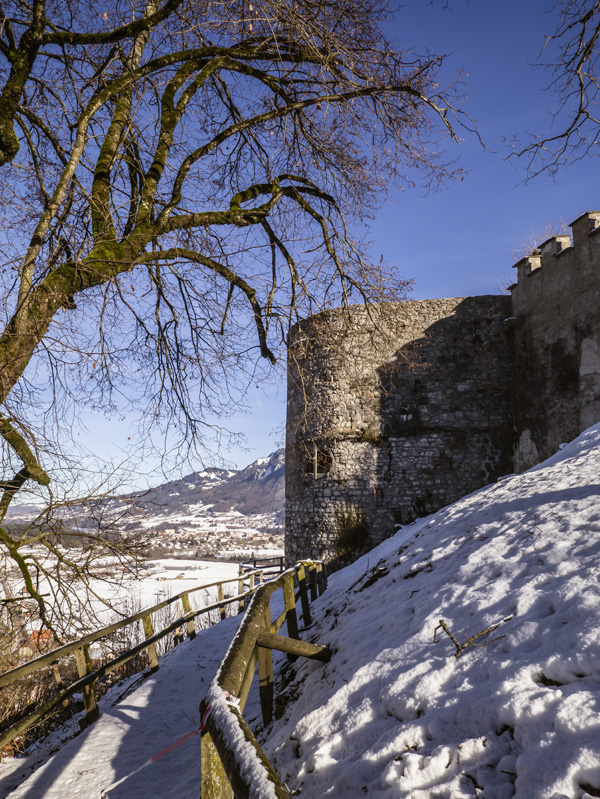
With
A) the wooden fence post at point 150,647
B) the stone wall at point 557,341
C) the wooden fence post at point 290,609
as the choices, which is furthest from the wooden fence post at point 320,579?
the stone wall at point 557,341

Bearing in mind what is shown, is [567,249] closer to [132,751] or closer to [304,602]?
Result: [304,602]

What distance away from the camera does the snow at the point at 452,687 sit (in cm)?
181

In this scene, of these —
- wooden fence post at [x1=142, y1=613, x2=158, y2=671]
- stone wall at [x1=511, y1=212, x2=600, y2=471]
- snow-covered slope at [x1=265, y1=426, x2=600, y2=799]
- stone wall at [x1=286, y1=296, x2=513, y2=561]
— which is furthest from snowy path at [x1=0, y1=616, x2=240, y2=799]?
stone wall at [x1=511, y1=212, x2=600, y2=471]

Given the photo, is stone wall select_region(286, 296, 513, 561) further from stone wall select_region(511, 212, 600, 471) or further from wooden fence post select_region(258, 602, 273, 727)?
wooden fence post select_region(258, 602, 273, 727)

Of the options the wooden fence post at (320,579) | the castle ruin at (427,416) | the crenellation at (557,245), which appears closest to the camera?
the wooden fence post at (320,579)

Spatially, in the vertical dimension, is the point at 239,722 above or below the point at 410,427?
below

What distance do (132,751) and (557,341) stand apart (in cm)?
1013

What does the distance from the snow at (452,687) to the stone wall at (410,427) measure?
6.47m

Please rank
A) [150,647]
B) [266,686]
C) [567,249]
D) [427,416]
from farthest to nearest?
1. [427,416]
2. [567,249]
3. [150,647]
4. [266,686]

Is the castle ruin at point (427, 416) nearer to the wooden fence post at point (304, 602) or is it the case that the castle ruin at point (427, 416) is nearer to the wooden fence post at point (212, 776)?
the wooden fence post at point (304, 602)

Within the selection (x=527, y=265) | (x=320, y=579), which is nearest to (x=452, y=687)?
(x=320, y=579)

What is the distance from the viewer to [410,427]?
11.7m

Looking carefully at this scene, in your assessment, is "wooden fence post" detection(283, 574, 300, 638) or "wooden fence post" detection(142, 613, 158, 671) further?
"wooden fence post" detection(142, 613, 158, 671)

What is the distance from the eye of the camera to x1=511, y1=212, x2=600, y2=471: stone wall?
352 inches
